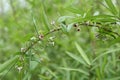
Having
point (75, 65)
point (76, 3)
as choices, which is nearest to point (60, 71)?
point (75, 65)

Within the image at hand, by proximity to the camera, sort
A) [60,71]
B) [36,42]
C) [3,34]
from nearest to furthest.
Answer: [36,42]
[60,71]
[3,34]

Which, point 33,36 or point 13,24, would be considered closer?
point 33,36

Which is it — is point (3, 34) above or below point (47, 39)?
above

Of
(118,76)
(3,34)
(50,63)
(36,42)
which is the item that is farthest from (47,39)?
(3,34)

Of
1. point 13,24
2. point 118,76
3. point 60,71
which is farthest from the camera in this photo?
point 13,24

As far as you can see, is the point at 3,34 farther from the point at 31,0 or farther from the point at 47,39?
the point at 47,39

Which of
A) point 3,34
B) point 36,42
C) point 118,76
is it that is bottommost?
point 118,76

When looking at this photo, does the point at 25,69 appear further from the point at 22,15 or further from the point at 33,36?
the point at 22,15
